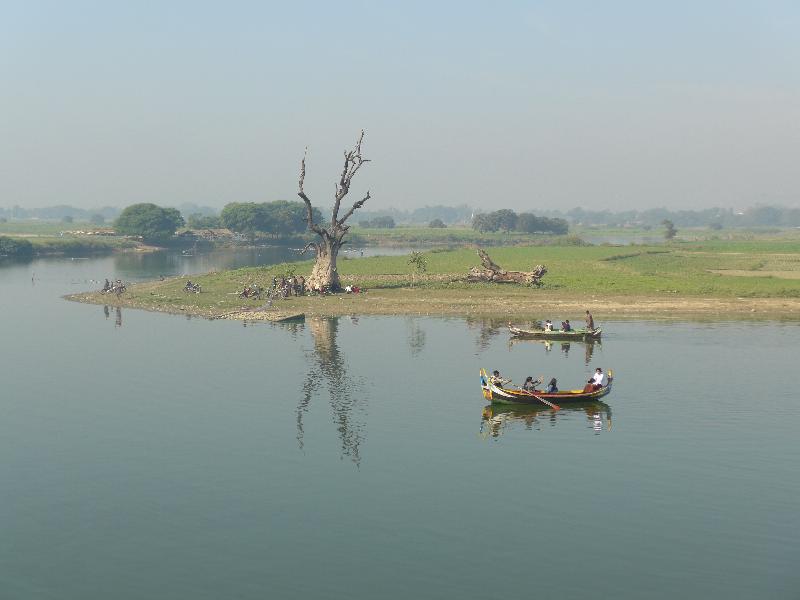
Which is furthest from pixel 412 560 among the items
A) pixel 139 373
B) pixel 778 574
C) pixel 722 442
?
pixel 139 373

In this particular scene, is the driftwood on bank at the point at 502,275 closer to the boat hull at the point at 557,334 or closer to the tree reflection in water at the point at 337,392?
the boat hull at the point at 557,334

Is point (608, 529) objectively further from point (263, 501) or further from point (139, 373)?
point (139, 373)

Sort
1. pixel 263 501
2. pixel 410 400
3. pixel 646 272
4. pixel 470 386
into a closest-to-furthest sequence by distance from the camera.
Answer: pixel 263 501 → pixel 410 400 → pixel 470 386 → pixel 646 272

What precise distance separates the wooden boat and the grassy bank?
11.2 meters

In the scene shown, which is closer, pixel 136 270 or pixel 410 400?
pixel 410 400

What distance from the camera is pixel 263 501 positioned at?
3388 cm

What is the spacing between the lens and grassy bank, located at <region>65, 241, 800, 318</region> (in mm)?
82438

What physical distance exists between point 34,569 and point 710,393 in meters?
34.3

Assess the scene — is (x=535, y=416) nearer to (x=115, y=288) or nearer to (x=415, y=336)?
(x=415, y=336)

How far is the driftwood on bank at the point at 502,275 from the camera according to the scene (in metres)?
97.3

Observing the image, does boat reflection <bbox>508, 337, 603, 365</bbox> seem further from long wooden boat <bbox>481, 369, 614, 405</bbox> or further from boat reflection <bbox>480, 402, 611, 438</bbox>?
boat reflection <bbox>480, 402, 611, 438</bbox>

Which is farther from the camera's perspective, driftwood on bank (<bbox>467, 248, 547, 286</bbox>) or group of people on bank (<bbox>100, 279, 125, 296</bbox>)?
driftwood on bank (<bbox>467, 248, 547, 286</bbox>)

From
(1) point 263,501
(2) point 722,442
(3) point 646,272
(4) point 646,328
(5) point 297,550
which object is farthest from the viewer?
(3) point 646,272

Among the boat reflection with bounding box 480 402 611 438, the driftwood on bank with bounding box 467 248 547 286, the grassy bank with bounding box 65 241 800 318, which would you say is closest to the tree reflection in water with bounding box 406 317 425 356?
the grassy bank with bounding box 65 241 800 318
